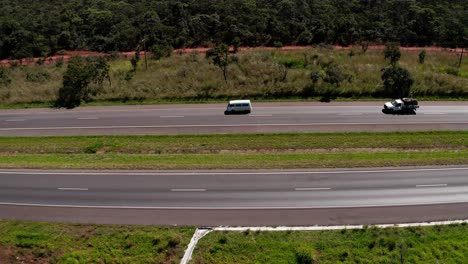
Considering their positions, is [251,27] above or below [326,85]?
above

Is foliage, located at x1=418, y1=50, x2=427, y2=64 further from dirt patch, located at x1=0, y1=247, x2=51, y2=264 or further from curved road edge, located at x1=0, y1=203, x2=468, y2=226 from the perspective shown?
dirt patch, located at x1=0, y1=247, x2=51, y2=264

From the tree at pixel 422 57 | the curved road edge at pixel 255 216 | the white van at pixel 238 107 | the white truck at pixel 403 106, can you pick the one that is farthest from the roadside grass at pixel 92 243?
the tree at pixel 422 57

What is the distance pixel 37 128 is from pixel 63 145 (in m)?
7.28

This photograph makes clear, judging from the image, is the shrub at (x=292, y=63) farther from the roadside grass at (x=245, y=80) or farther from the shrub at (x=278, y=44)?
the shrub at (x=278, y=44)

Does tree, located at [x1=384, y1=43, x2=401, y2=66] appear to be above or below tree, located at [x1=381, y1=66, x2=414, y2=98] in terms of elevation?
above

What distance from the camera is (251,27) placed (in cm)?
7338

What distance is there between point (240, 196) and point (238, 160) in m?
6.87

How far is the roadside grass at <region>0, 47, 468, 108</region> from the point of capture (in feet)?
182

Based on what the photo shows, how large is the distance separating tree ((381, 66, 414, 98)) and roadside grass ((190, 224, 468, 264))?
29.2m

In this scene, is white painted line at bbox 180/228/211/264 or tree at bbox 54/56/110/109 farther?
tree at bbox 54/56/110/109

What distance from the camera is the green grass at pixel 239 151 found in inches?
1519

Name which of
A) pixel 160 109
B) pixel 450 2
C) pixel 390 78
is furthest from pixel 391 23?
pixel 160 109

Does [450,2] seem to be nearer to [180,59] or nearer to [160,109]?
[180,59]

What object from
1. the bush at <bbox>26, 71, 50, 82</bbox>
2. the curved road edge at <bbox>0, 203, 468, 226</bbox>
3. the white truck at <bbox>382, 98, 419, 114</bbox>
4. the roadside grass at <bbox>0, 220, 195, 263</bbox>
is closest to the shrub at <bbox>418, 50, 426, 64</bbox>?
the white truck at <bbox>382, 98, 419, 114</bbox>
